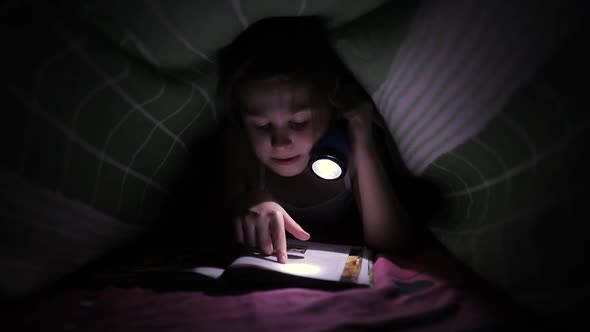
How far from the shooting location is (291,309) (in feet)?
2.19

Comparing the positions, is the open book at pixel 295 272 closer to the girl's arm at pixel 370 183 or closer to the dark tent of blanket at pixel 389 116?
the dark tent of blanket at pixel 389 116

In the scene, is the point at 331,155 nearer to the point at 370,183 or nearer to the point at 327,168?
the point at 327,168

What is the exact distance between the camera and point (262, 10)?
0.77 meters

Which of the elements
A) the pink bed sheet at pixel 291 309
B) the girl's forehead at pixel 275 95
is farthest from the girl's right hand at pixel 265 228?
the girl's forehead at pixel 275 95

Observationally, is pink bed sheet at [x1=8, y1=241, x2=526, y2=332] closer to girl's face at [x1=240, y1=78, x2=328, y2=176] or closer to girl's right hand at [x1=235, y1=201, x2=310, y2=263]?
girl's right hand at [x1=235, y1=201, x2=310, y2=263]

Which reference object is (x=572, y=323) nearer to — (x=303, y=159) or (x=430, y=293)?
(x=430, y=293)

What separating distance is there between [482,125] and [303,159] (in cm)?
51

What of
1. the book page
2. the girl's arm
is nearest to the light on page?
the book page

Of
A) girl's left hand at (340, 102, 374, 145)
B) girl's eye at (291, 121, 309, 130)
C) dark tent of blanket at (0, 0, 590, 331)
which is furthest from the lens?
girl's left hand at (340, 102, 374, 145)

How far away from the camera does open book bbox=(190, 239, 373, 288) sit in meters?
0.75

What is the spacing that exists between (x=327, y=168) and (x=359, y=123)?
7.0 inches

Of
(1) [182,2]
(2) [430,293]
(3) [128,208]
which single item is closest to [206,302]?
(3) [128,208]

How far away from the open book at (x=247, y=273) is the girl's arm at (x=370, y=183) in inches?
6.1

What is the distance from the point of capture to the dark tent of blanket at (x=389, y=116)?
56 centimetres
